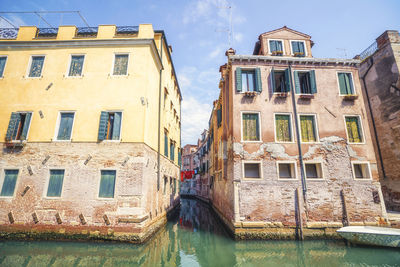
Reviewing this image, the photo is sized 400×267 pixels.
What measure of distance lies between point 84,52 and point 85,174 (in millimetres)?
6947

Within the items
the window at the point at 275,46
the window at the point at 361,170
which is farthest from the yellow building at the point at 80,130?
the window at the point at 361,170

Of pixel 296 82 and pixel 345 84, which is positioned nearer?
pixel 296 82

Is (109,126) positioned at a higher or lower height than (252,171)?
higher

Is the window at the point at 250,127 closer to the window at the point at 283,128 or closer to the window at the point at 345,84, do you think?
the window at the point at 283,128

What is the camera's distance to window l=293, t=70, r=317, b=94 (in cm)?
1143

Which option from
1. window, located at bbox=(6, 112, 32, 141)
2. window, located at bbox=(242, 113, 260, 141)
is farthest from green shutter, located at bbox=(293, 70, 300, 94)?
window, located at bbox=(6, 112, 32, 141)

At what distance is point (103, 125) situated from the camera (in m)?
Result: 9.50

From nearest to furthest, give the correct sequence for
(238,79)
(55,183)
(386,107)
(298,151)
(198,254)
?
1. (198,254)
2. (55,183)
3. (298,151)
4. (238,79)
5. (386,107)

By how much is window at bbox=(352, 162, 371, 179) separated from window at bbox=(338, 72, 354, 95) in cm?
442

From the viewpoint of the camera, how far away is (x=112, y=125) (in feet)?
32.2

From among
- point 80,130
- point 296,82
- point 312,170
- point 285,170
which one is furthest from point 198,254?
point 296,82

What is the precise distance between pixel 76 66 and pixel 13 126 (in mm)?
4550

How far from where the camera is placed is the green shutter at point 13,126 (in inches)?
384

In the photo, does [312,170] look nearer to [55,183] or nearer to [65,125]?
[55,183]
